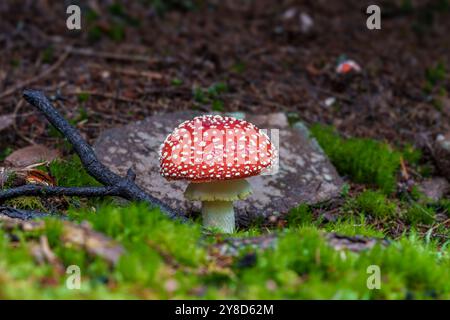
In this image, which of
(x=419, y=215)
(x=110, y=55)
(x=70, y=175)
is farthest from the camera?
(x=110, y=55)

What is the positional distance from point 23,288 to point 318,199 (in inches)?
153

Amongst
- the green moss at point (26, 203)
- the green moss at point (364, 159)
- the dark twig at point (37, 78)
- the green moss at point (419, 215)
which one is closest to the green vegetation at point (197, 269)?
the green moss at point (26, 203)

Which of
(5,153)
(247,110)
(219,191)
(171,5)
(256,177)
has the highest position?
(171,5)

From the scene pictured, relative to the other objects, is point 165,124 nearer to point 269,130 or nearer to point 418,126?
point 269,130

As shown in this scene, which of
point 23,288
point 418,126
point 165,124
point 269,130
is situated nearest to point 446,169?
point 418,126

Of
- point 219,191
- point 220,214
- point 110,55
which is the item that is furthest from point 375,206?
point 110,55

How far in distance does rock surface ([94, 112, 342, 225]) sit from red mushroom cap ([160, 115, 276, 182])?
1298mm

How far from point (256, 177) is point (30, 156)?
2.42 m

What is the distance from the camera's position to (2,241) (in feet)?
11.2

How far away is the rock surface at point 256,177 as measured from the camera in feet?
20.2

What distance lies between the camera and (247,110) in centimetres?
808

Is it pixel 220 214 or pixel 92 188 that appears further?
pixel 220 214

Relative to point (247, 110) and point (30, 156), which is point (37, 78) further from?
point (247, 110)

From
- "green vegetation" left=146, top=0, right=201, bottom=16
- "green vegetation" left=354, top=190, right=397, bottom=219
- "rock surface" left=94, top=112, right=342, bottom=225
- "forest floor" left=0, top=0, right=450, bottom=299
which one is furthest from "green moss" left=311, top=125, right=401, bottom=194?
"green vegetation" left=146, top=0, right=201, bottom=16
